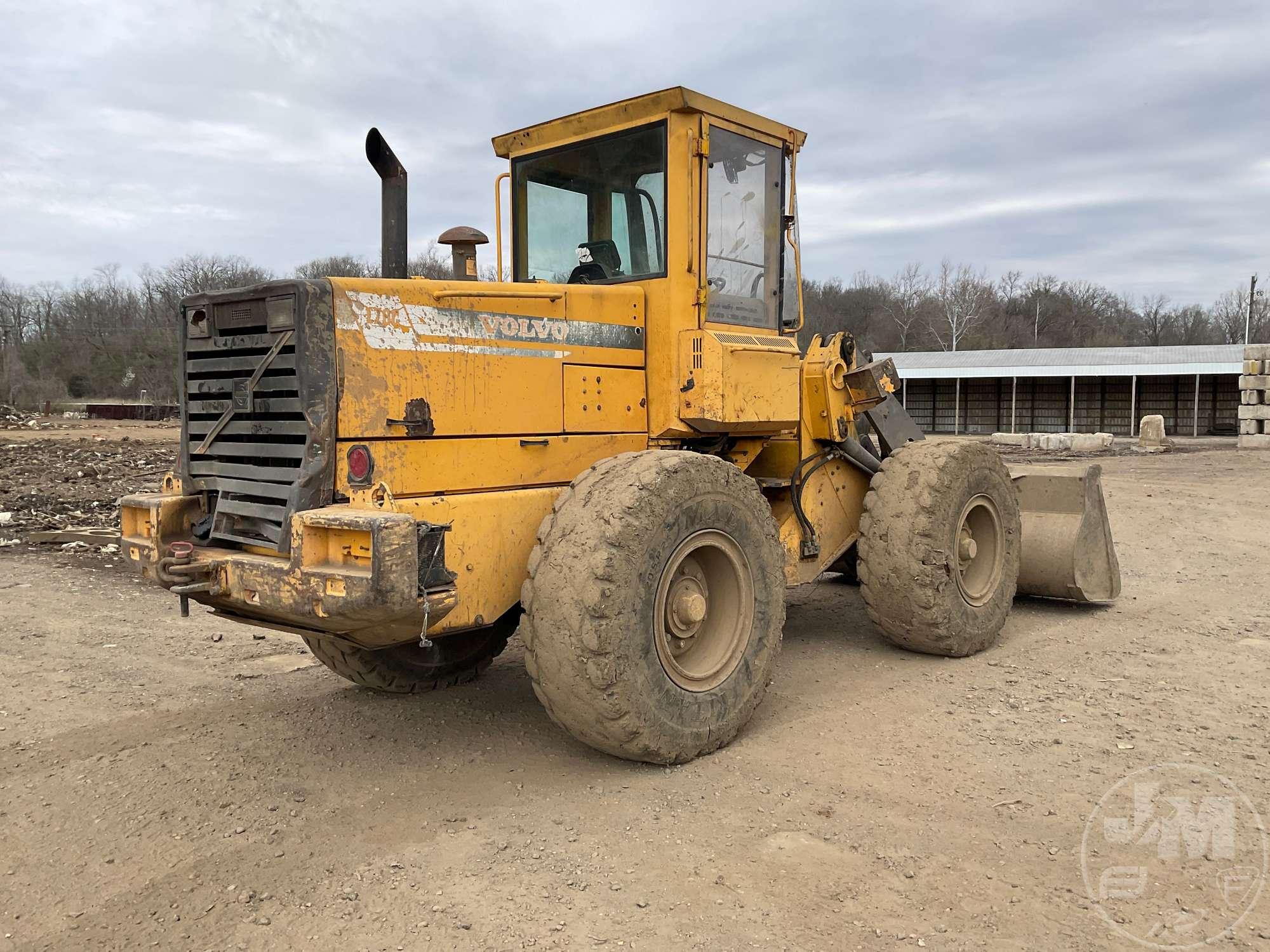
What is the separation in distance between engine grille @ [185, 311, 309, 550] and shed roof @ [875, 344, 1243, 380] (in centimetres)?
2613

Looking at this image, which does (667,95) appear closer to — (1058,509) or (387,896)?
(387,896)

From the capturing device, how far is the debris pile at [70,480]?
38.8ft

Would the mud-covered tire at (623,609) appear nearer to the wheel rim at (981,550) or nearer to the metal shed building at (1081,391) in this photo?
the wheel rim at (981,550)

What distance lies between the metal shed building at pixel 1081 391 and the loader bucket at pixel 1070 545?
24.2 metres

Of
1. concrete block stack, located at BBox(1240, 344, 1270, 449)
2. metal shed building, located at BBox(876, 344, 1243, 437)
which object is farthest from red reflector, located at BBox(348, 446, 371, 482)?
metal shed building, located at BBox(876, 344, 1243, 437)

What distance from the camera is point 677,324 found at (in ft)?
17.0

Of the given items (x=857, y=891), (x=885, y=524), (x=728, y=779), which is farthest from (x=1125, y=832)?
(x=885, y=524)

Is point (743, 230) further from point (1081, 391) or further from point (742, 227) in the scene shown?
point (1081, 391)

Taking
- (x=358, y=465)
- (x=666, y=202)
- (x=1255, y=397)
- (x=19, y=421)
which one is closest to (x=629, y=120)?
(x=666, y=202)

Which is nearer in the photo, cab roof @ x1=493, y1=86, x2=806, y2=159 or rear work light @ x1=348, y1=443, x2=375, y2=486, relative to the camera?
rear work light @ x1=348, y1=443, x2=375, y2=486

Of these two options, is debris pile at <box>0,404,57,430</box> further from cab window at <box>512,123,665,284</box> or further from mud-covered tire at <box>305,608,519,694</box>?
cab window at <box>512,123,665,284</box>

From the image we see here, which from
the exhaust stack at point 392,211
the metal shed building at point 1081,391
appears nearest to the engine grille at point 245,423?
the exhaust stack at point 392,211

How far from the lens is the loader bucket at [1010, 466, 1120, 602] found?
7.43 metres

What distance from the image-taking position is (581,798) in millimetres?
4188
